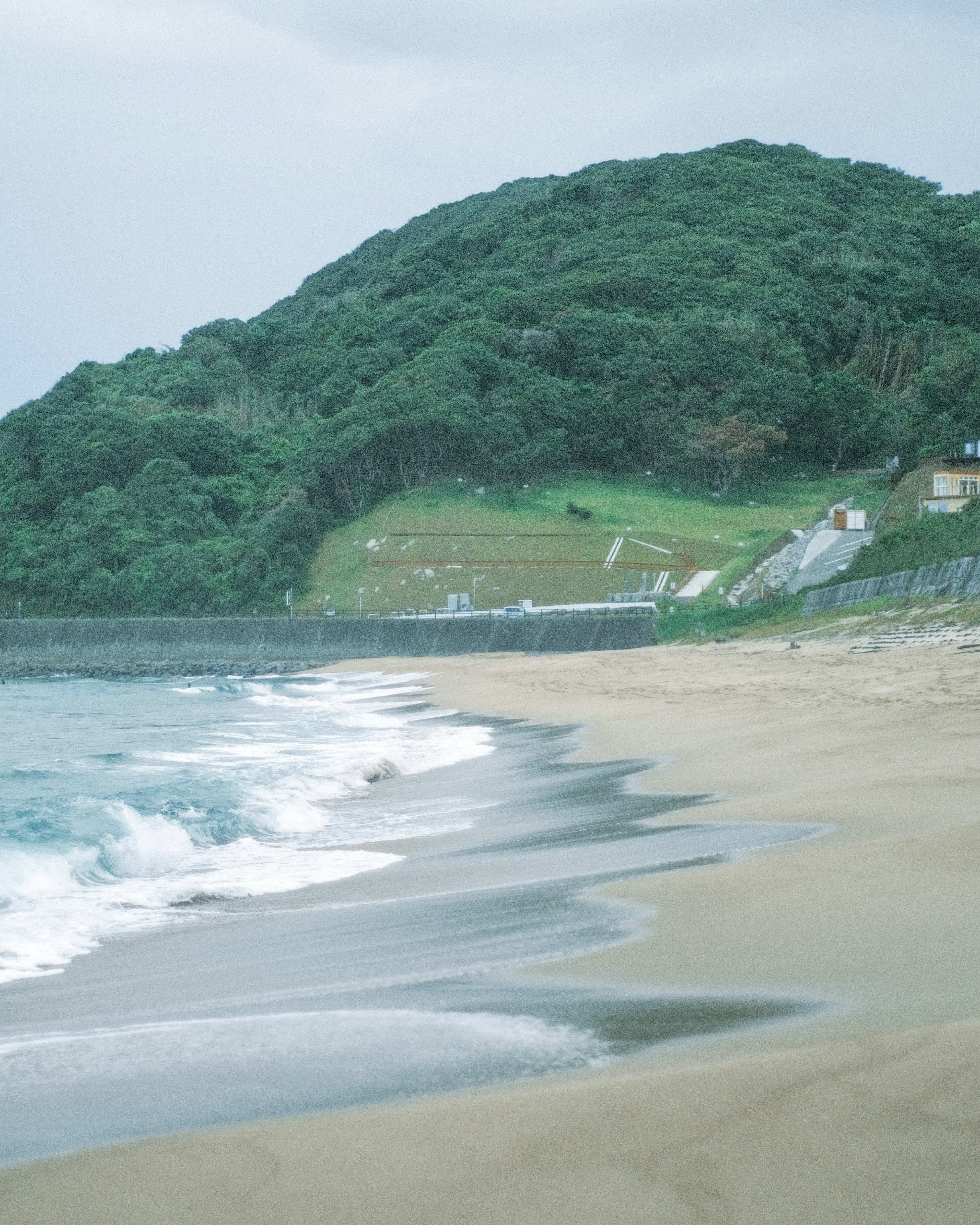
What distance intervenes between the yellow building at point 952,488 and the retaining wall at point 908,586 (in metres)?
17.9

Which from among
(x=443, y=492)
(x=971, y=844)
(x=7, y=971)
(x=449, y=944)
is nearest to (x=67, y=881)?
(x=7, y=971)

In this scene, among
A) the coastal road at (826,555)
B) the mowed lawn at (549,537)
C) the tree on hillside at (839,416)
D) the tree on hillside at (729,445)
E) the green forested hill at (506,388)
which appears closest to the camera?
the coastal road at (826,555)

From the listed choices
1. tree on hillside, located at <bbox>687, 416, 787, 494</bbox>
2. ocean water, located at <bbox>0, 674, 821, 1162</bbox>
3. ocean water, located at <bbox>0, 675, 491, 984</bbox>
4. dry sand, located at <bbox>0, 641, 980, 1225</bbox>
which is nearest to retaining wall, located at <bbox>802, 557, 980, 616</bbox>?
ocean water, located at <bbox>0, 675, 491, 984</bbox>

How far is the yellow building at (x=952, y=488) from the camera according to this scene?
51.4m

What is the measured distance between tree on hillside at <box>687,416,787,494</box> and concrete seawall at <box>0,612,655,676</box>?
22325mm

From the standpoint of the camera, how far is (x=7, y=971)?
536cm

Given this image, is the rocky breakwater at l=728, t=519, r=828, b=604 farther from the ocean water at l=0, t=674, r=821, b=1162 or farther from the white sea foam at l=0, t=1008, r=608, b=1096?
the white sea foam at l=0, t=1008, r=608, b=1096

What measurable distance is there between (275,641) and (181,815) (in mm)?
48661

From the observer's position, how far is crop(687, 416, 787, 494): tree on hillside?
224ft

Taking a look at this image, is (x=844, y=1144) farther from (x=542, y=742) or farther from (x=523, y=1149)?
(x=542, y=742)

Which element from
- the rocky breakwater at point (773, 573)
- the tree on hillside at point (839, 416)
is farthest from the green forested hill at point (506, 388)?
the rocky breakwater at point (773, 573)

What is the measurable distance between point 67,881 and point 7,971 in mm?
2461

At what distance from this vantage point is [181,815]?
32.8 feet

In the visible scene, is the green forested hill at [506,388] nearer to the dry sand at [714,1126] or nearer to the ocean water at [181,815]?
the ocean water at [181,815]
